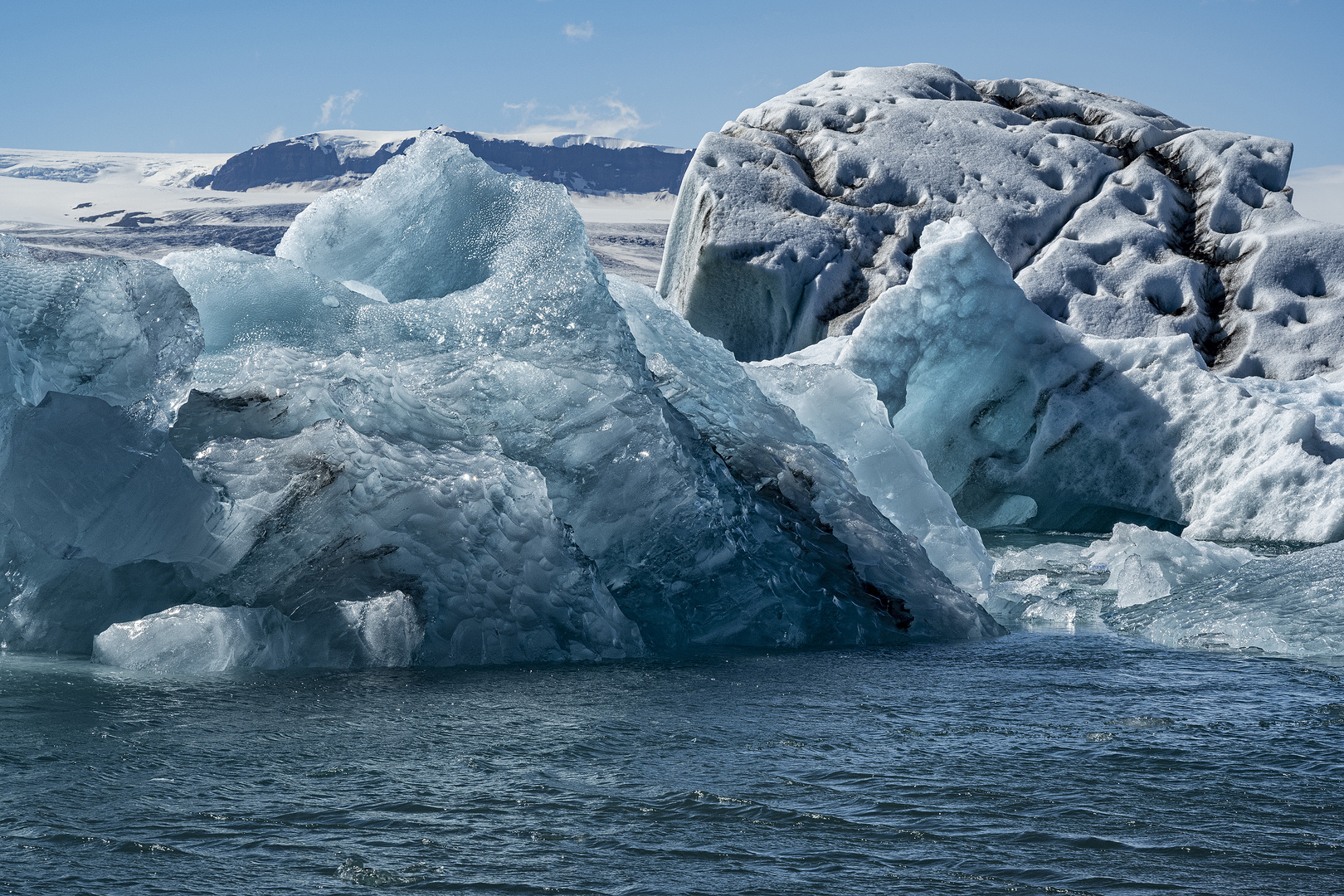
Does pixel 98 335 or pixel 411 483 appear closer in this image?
pixel 98 335

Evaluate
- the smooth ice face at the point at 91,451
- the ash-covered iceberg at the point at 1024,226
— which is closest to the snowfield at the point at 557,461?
the smooth ice face at the point at 91,451

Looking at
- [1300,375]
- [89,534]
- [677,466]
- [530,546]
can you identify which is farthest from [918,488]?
[1300,375]

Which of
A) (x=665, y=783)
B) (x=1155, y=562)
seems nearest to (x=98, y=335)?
(x=665, y=783)

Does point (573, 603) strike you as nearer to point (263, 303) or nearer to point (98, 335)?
point (98, 335)

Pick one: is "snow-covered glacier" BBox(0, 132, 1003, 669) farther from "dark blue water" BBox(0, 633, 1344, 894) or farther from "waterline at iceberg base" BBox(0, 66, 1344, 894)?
"dark blue water" BBox(0, 633, 1344, 894)

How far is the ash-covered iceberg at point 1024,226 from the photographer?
8867mm

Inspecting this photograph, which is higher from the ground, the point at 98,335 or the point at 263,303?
the point at 263,303

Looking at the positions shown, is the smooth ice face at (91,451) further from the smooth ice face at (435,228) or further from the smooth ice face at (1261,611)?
the smooth ice face at (1261,611)

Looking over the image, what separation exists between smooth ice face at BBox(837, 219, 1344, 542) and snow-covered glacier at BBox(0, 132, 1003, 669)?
2789mm

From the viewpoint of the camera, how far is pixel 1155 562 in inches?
188

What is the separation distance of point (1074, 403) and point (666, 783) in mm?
6001

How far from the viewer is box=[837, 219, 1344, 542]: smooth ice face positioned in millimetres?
6922

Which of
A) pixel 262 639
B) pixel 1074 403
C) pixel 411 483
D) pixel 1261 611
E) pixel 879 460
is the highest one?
pixel 1074 403

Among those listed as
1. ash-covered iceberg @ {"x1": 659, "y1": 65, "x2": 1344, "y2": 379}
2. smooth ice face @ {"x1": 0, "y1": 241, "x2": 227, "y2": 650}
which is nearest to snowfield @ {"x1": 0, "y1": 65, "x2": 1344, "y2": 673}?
smooth ice face @ {"x1": 0, "y1": 241, "x2": 227, "y2": 650}
